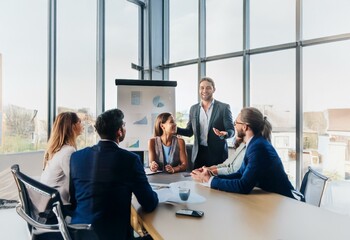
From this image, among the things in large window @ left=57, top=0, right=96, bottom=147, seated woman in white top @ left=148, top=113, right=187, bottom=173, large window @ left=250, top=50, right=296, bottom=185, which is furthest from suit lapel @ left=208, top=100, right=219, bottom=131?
large window @ left=57, top=0, right=96, bottom=147

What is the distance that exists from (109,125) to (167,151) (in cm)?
117

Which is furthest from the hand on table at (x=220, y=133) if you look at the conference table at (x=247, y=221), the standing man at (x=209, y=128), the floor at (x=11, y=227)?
the floor at (x=11, y=227)

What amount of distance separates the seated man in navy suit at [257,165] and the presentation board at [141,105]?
6.71 feet

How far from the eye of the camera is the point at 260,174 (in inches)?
67.2

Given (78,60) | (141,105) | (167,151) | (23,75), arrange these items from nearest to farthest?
(167,151) → (23,75) → (141,105) → (78,60)

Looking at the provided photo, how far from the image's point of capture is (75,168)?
1.44 metres

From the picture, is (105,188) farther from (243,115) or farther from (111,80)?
(111,80)

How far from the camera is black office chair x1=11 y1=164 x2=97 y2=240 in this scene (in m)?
1.24

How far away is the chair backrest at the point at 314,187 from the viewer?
1.74 m

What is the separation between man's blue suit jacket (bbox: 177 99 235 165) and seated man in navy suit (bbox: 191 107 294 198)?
44.7 inches

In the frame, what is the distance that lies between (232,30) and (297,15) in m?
0.94

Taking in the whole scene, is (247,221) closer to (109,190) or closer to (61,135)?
(109,190)

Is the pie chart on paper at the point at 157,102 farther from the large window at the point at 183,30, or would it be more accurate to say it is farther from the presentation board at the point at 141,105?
the large window at the point at 183,30

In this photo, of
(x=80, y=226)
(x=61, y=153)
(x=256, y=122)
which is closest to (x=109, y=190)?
(x=80, y=226)
